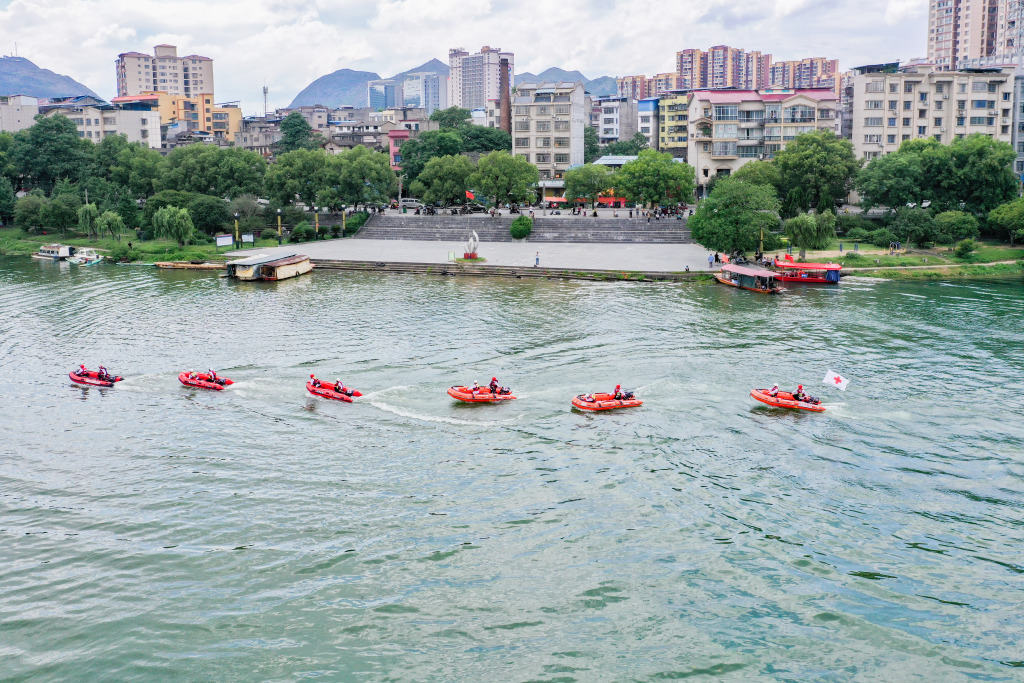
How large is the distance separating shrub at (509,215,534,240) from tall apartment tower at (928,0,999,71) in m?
120

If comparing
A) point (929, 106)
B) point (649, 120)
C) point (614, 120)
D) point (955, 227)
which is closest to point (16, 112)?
point (614, 120)

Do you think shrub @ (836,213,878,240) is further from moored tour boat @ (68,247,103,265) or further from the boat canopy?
moored tour boat @ (68,247,103,265)

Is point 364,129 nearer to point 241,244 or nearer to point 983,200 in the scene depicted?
point 241,244

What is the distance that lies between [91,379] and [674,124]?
119m

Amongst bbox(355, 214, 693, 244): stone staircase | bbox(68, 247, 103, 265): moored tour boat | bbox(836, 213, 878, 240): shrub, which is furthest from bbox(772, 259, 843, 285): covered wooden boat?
bbox(68, 247, 103, 265): moored tour boat

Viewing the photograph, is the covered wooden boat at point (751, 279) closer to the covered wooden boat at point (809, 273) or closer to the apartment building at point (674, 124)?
the covered wooden boat at point (809, 273)

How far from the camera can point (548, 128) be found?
11500 cm

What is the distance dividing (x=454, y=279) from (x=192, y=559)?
43.3 meters

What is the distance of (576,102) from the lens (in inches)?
4579

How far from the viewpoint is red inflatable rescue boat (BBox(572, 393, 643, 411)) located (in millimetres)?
33438

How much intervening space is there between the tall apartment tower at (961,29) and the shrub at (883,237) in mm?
110945

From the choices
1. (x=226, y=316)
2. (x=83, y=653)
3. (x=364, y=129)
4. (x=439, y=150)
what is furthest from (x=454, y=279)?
(x=364, y=129)

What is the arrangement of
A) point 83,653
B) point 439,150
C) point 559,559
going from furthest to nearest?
point 439,150 → point 559,559 → point 83,653

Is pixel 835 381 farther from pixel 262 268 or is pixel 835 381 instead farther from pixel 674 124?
pixel 674 124
